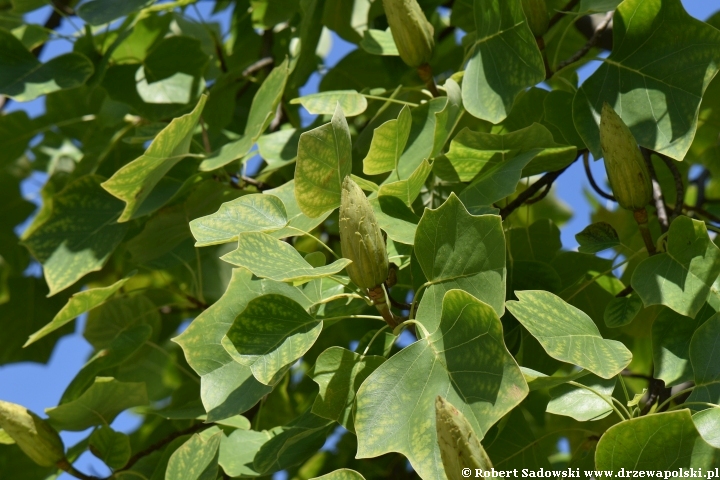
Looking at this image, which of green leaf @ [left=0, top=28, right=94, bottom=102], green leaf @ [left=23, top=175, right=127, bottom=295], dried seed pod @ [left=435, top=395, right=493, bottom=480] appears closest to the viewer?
dried seed pod @ [left=435, top=395, right=493, bottom=480]

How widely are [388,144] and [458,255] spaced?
246 millimetres

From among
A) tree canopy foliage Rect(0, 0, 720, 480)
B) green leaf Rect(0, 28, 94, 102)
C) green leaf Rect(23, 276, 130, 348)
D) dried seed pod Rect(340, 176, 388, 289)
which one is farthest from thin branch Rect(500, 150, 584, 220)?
green leaf Rect(0, 28, 94, 102)

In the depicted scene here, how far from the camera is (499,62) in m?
1.28

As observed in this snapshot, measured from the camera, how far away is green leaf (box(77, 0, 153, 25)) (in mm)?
1597

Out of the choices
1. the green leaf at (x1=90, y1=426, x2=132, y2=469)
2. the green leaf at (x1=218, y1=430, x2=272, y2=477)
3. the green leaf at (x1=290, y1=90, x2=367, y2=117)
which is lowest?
the green leaf at (x1=90, y1=426, x2=132, y2=469)

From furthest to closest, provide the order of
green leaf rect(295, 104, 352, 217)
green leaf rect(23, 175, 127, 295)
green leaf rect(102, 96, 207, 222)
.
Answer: green leaf rect(23, 175, 127, 295) → green leaf rect(102, 96, 207, 222) → green leaf rect(295, 104, 352, 217)

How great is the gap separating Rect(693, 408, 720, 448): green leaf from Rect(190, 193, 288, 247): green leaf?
0.59 metres

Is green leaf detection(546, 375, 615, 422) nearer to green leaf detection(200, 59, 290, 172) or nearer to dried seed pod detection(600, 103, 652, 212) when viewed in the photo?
dried seed pod detection(600, 103, 652, 212)

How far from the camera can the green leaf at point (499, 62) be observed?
1.23 m

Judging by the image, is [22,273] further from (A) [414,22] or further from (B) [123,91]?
(A) [414,22]

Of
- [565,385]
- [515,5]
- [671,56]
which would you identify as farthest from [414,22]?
[565,385]

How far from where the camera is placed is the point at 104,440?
1.39 meters

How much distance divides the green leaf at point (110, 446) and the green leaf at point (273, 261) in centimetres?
57

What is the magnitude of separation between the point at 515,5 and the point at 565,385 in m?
0.59
